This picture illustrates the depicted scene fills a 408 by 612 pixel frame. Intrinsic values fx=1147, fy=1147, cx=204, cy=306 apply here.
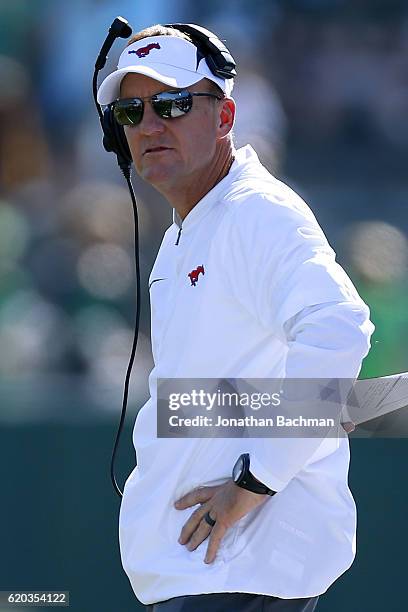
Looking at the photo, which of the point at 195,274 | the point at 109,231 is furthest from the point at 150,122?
the point at 109,231

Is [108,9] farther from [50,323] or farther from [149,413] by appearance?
[149,413]

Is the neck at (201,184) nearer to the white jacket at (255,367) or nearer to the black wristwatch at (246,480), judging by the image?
the white jacket at (255,367)

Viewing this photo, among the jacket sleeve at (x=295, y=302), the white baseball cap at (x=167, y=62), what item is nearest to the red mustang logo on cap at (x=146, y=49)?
the white baseball cap at (x=167, y=62)

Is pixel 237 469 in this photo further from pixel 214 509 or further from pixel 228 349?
pixel 228 349

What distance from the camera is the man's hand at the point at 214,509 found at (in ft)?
6.26

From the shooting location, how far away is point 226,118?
2223 mm

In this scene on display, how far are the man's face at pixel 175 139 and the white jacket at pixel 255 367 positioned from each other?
77mm

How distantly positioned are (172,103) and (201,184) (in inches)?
6.3

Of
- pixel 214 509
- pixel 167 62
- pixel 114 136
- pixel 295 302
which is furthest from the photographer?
pixel 114 136

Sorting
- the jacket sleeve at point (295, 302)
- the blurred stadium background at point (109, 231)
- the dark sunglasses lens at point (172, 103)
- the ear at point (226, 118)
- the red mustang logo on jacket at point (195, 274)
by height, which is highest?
the dark sunglasses lens at point (172, 103)

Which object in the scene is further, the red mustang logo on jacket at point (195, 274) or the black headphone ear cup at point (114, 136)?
the black headphone ear cup at point (114, 136)

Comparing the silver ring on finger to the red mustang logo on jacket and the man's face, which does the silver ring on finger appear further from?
the man's face

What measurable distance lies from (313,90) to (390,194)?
51cm

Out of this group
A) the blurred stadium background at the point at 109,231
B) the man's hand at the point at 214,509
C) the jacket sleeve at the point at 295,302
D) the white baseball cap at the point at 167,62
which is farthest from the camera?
the blurred stadium background at the point at 109,231
